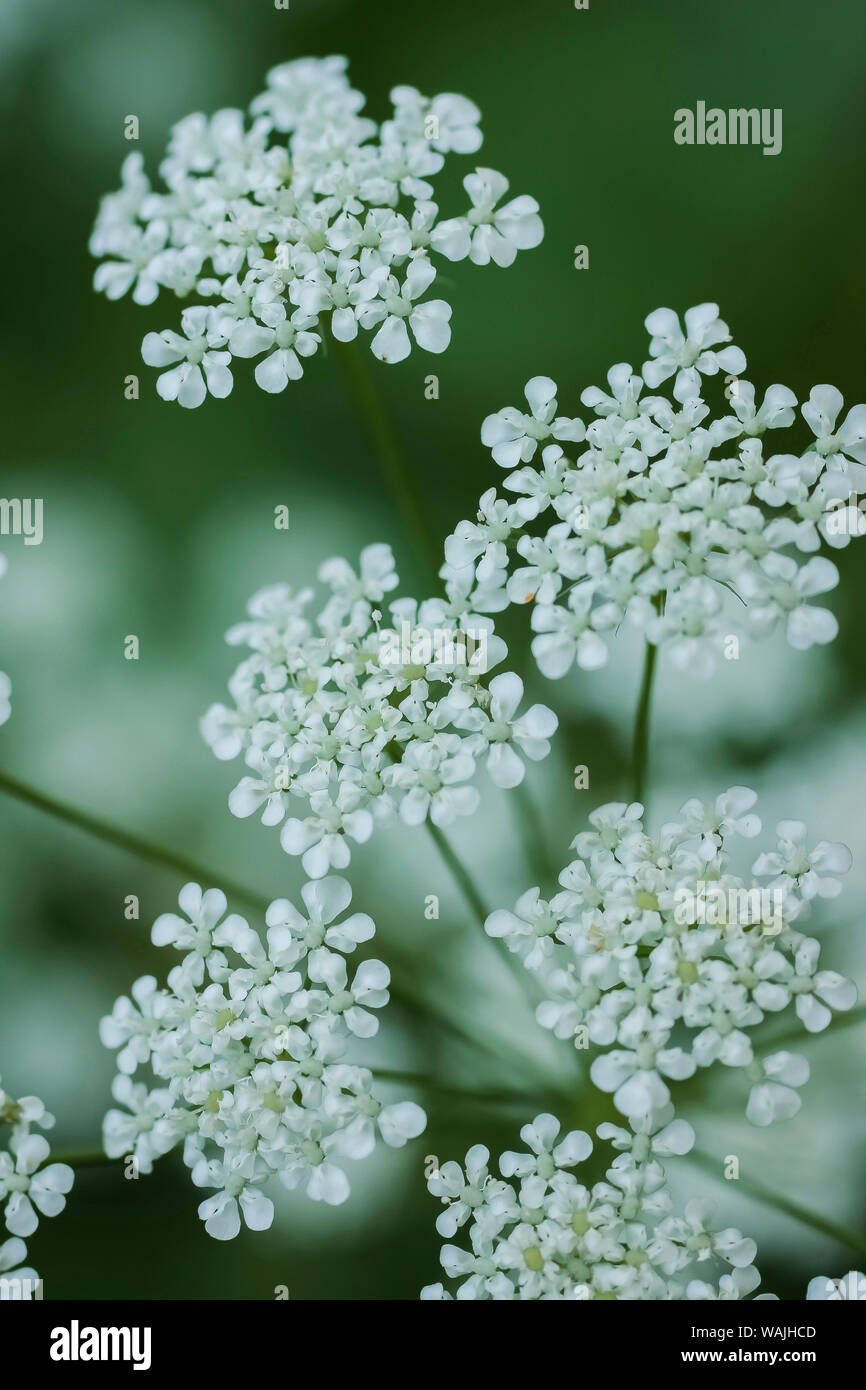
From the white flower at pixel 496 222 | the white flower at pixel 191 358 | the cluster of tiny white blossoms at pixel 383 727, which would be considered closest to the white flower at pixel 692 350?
the white flower at pixel 496 222

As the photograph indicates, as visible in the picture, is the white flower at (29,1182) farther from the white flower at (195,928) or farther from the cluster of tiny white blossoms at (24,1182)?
the white flower at (195,928)

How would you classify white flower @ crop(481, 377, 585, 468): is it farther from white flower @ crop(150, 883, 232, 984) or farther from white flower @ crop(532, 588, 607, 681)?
white flower @ crop(150, 883, 232, 984)

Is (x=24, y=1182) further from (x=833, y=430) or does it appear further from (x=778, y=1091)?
(x=833, y=430)

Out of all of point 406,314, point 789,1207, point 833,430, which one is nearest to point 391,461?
point 406,314

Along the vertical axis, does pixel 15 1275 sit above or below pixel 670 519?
below

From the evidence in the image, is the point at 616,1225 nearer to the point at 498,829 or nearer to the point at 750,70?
the point at 498,829

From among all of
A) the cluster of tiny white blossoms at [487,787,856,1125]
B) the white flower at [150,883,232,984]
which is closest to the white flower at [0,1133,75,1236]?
the white flower at [150,883,232,984]
